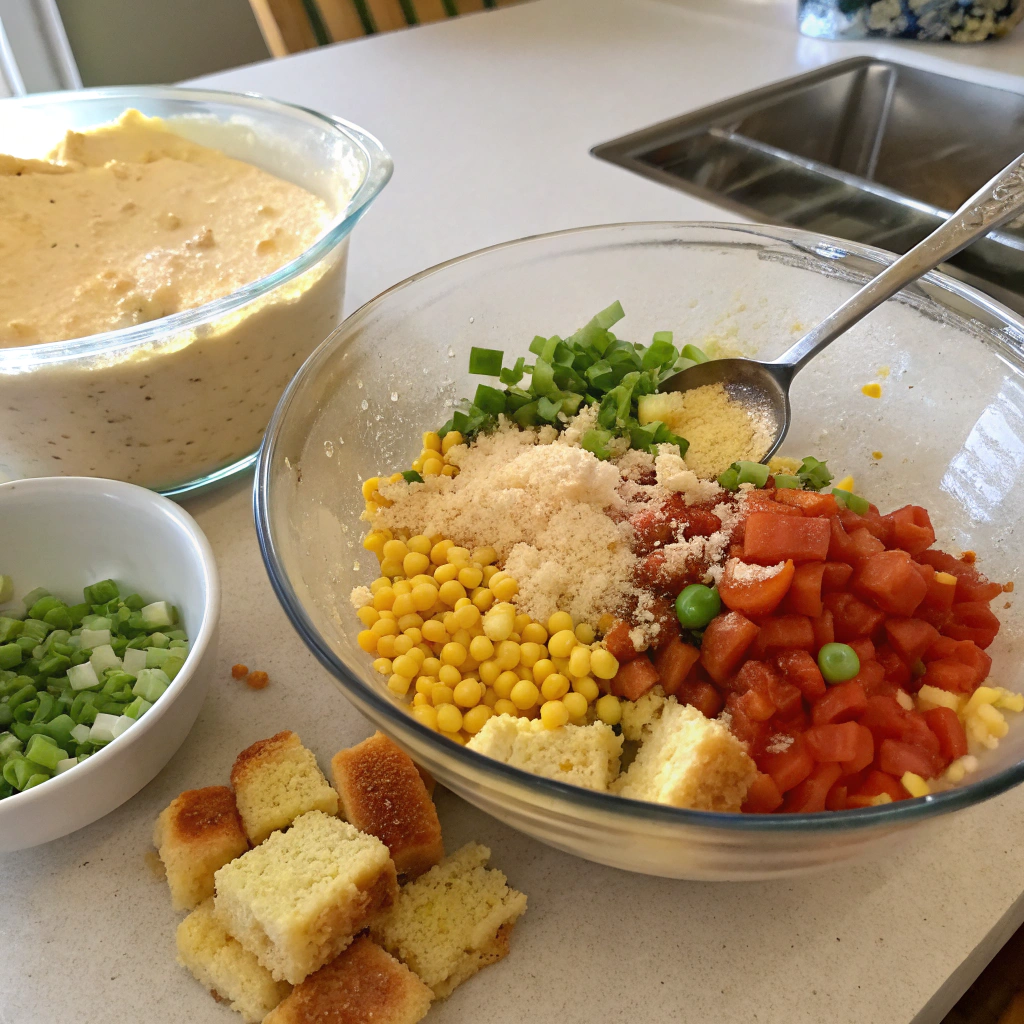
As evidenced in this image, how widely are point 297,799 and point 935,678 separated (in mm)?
826

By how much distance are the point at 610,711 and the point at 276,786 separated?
0.44 m

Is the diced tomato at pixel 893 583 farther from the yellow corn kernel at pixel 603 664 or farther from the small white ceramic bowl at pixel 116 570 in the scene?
the small white ceramic bowl at pixel 116 570

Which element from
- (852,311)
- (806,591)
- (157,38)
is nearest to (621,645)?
(806,591)

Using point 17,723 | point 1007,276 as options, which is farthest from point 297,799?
point 1007,276

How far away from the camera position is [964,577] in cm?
125

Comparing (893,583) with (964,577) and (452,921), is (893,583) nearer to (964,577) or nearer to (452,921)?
(964,577)

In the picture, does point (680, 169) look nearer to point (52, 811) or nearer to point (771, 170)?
point (771, 170)

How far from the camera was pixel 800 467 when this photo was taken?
1.47 m

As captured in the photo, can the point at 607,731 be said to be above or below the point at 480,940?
above

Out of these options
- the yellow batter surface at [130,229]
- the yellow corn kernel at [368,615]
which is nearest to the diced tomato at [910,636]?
the yellow corn kernel at [368,615]

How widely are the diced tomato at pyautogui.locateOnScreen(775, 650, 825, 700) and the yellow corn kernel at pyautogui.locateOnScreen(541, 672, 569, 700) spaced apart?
0.28 meters

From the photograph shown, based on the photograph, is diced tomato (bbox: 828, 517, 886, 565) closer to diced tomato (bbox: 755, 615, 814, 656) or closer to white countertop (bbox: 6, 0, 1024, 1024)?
diced tomato (bbox: 755, 615, 814, 656)

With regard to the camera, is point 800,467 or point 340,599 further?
point 800,467

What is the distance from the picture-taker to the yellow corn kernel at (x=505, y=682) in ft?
3.95
